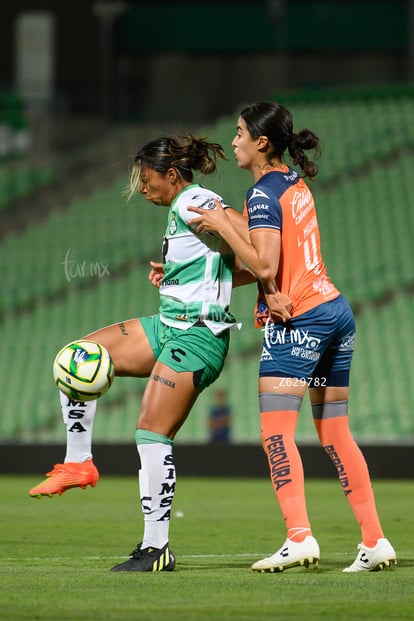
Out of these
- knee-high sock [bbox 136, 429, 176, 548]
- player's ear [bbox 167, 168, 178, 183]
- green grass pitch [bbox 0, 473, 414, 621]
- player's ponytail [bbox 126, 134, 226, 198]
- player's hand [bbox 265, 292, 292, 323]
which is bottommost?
green grass pitch [bbox 0, 473, 414, 621]

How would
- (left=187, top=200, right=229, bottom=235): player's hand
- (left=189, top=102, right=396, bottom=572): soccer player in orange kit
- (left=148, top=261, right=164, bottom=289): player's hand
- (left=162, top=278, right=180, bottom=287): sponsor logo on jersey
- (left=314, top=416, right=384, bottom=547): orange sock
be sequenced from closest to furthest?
(left=189, top=102, right=396, bottom=572): soccer player in orange kit → (left=187, top=200, right=229, bottom=235): player's hand → (left=314, top=416, right=384, bottom=547): orange sock → (left=162, top=278, right=180, bottom=287): sponsor logo on jersey → (left=148, top=261, right=164, bottom=289): player's hand

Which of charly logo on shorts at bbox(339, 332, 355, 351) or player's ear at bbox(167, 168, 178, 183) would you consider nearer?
charly logo on shorts at bbox(339, 332, 355, 351)

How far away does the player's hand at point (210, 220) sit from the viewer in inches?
209

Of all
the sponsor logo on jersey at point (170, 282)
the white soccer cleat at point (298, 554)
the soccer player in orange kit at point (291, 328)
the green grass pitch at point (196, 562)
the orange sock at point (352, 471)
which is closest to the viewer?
the green grass pitch at point (196, 562)

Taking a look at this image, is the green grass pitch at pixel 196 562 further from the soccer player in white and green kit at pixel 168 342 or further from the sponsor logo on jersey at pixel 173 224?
the sponsor logo on jersey at pixel 173 224

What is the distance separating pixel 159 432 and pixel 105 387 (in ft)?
1.12

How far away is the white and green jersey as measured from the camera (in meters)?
5.48

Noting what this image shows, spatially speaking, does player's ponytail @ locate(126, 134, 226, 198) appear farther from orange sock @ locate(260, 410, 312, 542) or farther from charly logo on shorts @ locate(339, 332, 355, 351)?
orange sock @ locate(260, 410, 312, 542)

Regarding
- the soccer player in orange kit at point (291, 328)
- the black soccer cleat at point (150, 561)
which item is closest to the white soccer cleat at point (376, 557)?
the soccer player in orange kit at point (291, 328)

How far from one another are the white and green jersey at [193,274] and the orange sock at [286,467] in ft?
1.66

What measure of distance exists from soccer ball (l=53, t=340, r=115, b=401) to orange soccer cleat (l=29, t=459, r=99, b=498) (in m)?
0.31

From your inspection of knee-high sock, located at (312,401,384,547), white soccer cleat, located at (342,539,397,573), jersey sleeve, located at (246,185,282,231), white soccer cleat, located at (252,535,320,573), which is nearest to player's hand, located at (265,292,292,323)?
jersey sleeve, located at (246,185,282,231)

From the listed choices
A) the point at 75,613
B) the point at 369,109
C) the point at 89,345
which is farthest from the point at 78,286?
the point at 75,613

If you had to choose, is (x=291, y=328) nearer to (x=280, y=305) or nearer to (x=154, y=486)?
(x=280, y=305)
